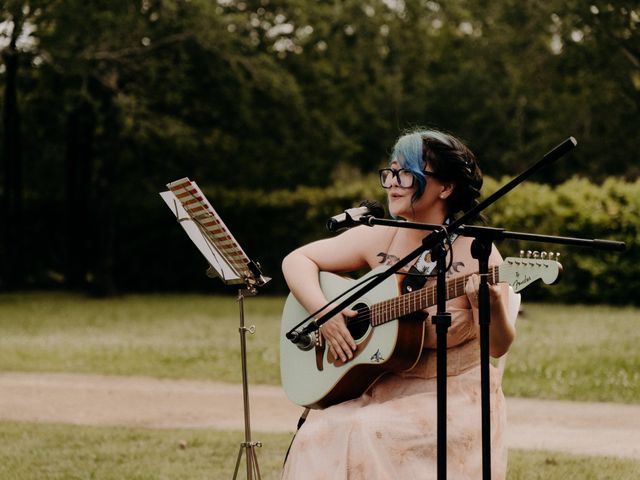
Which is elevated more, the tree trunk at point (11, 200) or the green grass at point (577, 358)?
the tree trunk at point (11, 200)

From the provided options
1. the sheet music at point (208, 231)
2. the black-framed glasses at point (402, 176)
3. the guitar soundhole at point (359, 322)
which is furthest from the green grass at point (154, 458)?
the black-framed glasses at point (402, 176)

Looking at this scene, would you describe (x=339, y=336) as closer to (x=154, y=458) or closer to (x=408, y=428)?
(x=408, y=428)

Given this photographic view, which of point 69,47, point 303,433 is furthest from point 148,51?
point 303,433

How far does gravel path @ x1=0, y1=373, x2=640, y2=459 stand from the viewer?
7.64 m

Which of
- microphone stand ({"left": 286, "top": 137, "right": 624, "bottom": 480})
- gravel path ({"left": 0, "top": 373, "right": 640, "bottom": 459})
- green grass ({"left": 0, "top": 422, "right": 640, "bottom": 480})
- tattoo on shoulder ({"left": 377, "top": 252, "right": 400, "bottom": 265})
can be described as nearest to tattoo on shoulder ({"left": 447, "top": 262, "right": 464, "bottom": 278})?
tattoo on shoulder ({"left": 377, "top": 252, "right": 400, "bottom": 265})

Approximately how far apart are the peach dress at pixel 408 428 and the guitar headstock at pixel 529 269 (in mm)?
472

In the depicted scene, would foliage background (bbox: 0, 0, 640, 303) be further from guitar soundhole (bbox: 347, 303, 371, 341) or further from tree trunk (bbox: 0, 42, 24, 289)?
guitar soundhole (bbox: 347, 303, 371, 341)

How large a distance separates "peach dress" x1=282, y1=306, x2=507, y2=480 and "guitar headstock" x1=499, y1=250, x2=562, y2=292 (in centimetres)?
47

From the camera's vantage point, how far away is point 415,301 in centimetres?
404

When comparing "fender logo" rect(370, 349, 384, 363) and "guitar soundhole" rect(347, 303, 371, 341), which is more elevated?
"guitar soundhole" rect(347, 303, 371, 341)

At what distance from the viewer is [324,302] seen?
14.8 feet

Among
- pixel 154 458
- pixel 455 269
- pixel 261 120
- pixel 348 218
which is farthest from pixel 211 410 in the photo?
pixel 261 120

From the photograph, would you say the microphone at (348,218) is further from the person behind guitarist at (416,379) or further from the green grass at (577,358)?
the green grass at (577,358)

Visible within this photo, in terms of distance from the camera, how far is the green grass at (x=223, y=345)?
10.1 meters
